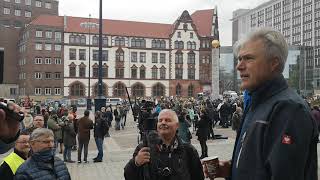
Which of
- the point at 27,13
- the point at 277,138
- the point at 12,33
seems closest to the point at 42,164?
the point at 277,138

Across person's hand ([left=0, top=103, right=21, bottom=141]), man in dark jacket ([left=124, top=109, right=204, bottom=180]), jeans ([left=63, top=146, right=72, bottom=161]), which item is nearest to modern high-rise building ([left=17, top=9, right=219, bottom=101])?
jeans ([left=63, top=146, right=72, bottom=161])

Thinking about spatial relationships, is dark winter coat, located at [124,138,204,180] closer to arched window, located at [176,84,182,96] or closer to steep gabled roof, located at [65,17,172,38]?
steep gabled roof, located at [65,17,172,38]

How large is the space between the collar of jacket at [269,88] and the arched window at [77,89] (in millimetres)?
78193

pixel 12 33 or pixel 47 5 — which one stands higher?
pixel 47 5

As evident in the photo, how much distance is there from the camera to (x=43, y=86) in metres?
76.6

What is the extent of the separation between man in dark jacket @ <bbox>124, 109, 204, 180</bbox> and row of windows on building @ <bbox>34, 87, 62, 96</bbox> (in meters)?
75.0

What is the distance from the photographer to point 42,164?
14.9 feet

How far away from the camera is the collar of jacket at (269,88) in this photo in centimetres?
237

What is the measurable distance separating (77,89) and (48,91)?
5.32 metres

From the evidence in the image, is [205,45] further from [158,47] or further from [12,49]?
[12,49]

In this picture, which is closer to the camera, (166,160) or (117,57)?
(166,160)

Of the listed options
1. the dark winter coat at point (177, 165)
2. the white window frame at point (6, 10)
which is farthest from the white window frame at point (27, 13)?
the dark winter coat at point (177, 165)

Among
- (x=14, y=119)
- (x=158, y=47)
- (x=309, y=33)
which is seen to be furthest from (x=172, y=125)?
(x=309, y=33)

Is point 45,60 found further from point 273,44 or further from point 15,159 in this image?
point 273,44
